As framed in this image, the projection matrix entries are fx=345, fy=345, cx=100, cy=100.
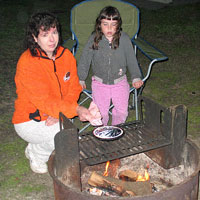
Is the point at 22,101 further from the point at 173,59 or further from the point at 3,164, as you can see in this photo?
the point at 173,59

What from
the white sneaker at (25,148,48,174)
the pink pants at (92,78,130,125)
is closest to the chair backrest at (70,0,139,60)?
the pink pants at (92,78,130,125)

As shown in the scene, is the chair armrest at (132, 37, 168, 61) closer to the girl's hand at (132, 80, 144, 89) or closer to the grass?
the girl's hand at (132, 80, 144, 89)

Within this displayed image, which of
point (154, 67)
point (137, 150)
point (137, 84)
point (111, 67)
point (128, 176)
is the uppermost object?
point (111, 67)

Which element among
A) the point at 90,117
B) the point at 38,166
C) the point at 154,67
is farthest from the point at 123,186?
the point at 154,67

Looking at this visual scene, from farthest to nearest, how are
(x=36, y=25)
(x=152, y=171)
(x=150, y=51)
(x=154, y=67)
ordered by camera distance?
(x=154, y=67) < (x=150, y=51) < (x=152, y=171) < (x=36, y=25)

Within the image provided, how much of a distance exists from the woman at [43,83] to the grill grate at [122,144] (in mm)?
235

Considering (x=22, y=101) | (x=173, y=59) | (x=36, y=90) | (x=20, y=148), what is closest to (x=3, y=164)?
(x=20, y=148)

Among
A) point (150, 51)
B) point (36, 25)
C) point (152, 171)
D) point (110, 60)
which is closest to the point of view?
point (36, 25)

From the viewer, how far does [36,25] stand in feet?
8.12

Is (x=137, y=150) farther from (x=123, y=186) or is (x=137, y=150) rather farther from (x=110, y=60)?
(x=110, y=60)

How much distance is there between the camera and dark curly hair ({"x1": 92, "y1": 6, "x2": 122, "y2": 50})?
3179 mm

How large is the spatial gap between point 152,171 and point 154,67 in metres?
3.20

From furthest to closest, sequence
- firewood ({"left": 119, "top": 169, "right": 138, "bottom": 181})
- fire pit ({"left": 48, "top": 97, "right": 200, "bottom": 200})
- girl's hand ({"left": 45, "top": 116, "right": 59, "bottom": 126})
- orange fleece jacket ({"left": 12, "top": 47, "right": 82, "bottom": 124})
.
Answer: girl's hand ({"left": 45, "top": 116, "right": 59, "bottom": 126}), firewood ({"left": 119, "top": 169, "right": 138, "bottom": 181}), orange fleece jacket ({"left": 12, "top": 47, "right": 82, "bottom": 124}), fire pit ({"left": 48, "top": 97, "right": 200, "bottom": 200})

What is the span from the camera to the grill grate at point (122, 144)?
216 cm
